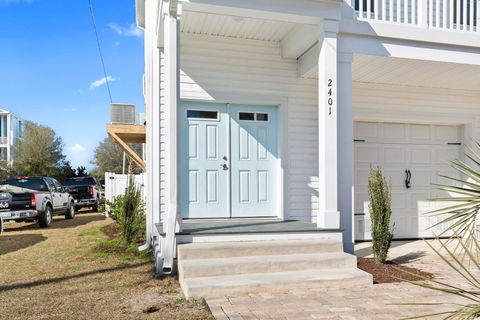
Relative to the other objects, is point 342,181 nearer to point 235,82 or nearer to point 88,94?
point 235,82

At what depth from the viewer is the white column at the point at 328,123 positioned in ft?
18.9

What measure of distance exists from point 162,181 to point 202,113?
1.40 meters

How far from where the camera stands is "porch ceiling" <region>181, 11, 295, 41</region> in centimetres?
618

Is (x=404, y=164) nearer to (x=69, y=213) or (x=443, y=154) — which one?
(x=443, y=154)

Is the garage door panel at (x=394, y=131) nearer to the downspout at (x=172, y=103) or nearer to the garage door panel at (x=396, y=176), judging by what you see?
the garage door panel at (x=396, y=176)

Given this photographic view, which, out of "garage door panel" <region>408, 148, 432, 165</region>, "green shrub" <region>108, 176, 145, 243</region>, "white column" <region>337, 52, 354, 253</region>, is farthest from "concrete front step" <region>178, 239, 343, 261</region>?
"garage door panel" <region>408, 148, 432, 165</region>

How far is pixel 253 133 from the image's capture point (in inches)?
288

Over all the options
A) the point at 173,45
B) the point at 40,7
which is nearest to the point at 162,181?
the point at 173,45

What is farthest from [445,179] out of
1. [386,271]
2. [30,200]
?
[30,200]

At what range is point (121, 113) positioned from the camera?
465 inches

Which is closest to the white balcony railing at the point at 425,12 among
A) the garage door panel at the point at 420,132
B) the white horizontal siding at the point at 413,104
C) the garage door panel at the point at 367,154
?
the white horizontal siding at the point at 413,104

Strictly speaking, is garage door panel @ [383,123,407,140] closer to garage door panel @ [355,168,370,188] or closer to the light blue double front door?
garage door panel @ [355,168,370,188]

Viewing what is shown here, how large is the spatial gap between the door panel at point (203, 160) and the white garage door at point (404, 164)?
279 cm

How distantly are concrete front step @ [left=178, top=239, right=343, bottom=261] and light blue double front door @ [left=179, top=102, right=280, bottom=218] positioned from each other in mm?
1857
